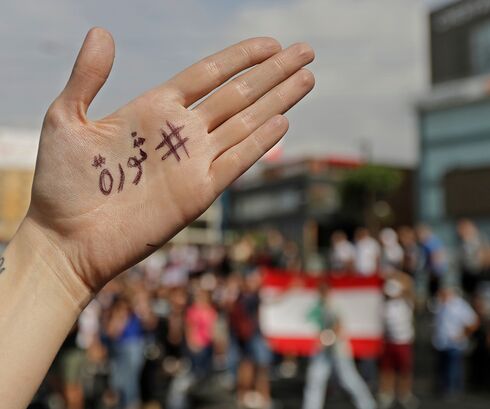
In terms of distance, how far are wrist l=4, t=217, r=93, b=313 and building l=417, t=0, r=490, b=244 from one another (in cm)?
2806

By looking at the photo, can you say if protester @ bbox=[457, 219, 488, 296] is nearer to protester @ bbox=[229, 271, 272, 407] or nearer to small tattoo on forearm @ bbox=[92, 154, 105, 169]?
protester @ bbox=[229, 271, 272, 407]

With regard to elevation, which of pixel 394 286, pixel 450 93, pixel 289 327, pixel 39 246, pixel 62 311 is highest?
pixel 450 93

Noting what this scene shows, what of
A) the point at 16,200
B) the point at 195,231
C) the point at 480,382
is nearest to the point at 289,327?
the point at 480,382

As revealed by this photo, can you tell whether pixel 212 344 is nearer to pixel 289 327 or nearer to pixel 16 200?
pixel 289 327

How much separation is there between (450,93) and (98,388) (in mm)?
25374

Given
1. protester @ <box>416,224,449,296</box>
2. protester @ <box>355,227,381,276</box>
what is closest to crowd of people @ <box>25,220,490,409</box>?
protester @ <box>416,224,449,296</box>

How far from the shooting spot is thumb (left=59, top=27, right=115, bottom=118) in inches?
63.3

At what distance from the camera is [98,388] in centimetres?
1194

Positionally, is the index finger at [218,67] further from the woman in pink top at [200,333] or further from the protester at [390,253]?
the protester at [390,253]

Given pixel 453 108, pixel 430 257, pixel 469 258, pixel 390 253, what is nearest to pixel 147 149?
pixel 469 258

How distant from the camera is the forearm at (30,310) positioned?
1.49 metres

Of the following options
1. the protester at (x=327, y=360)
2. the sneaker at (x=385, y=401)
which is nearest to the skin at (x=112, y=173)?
the protester at (x=327, y=360)

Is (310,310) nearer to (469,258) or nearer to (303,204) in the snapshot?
(469,258)

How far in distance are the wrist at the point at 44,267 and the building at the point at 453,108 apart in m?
28.1
